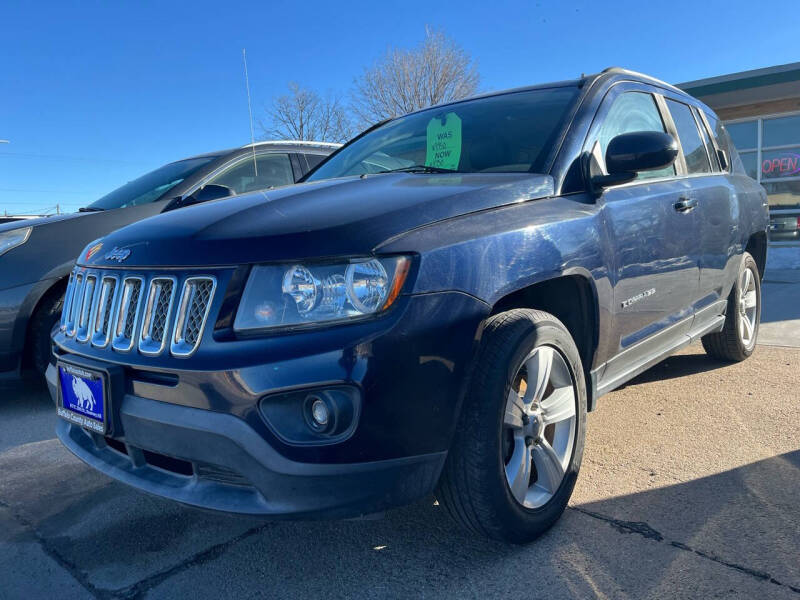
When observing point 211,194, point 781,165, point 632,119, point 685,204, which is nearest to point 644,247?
point 685,204

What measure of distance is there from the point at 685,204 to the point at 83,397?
284 centimetres

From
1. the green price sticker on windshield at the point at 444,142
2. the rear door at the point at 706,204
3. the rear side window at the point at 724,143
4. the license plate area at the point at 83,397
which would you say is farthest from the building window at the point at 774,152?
the license plate area at the point at 83,397

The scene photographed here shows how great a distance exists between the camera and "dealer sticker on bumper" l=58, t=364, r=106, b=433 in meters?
2.01

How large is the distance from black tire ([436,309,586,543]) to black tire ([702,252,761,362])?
9.04 feet

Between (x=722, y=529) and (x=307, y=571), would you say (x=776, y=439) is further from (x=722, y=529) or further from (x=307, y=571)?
(x=307, y=571)

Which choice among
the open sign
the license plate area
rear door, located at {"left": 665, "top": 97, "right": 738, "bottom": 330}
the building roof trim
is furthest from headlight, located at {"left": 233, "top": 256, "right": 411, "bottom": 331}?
the open sign

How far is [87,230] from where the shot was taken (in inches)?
165

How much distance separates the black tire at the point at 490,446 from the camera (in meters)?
1.94

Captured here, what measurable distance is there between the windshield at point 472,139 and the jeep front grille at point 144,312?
130 centimetres

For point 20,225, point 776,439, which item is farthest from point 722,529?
point 20,225

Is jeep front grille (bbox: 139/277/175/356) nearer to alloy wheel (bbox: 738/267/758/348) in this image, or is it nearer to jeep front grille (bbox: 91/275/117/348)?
jeep front grille (bbox: 91/275/117/348)

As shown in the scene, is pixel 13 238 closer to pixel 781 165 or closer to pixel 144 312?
pixel 144 312

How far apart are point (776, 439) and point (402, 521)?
6.46ft

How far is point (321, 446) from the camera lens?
5.64 feet
